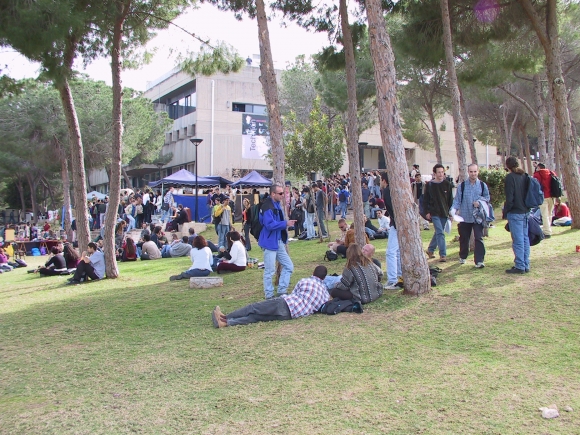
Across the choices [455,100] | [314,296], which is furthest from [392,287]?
[455,100]

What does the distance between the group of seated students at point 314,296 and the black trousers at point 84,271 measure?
5.86 m

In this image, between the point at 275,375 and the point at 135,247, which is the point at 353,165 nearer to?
the point at 275,375

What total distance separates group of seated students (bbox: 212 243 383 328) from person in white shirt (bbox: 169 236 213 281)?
4.20 meters

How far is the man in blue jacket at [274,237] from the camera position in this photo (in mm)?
7914

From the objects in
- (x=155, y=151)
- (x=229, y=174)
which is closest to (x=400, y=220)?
(x=229, y=174)

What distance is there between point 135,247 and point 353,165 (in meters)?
8.54

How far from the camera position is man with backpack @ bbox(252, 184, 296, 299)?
26.0ft

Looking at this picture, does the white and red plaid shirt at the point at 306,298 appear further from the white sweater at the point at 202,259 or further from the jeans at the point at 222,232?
the jeans at the point at 222,232

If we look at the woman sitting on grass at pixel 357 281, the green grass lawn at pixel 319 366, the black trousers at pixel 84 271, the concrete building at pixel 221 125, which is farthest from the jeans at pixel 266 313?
the concrete building at pixel 221 125

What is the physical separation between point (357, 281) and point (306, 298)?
2.44 ft

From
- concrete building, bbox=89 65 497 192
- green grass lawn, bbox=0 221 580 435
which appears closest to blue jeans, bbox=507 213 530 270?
green grass lawn, bbox=0 221 580 435

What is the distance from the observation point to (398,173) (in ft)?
23.8

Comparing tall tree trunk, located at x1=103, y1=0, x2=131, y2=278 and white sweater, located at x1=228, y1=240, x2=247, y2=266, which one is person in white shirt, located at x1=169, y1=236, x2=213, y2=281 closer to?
white sweater, located at x1=228, y1=240, x2=247, y2=266

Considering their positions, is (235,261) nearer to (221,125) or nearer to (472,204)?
(472,204)
